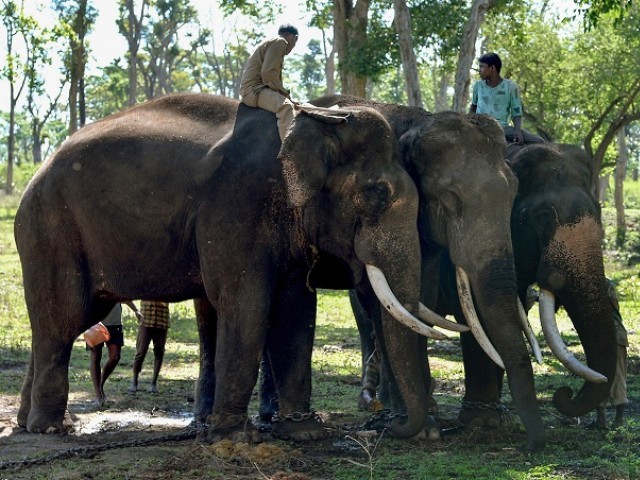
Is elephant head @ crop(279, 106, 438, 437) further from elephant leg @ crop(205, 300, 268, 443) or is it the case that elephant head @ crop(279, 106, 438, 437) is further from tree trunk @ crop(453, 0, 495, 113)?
tree trunk @ crop(453, 0, 495, 113)

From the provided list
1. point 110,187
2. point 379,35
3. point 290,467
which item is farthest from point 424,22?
point 290,467

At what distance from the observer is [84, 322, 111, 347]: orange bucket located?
10.0 meters

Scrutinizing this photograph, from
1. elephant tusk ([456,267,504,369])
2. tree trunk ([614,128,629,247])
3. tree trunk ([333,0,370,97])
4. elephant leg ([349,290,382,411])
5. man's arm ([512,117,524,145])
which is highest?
tree trunk ([333,0,370,97])

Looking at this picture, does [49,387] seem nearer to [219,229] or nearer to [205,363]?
[205,363]

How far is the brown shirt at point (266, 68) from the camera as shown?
336 inches

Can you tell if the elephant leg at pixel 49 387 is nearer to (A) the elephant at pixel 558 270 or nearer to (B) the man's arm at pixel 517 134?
(A) the elephant at pixel 558 270

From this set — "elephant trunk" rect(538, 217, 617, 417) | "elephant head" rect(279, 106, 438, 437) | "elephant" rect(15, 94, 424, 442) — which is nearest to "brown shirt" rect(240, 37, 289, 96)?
"elephant" rect(15, 94, 424, 442)

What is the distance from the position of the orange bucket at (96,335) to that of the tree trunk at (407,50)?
8372 millimetres

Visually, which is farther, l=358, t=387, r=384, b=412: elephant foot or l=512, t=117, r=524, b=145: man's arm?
l=358, t=387, r=384, b=412: elephant foot

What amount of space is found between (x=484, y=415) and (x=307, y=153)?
2.35 metres

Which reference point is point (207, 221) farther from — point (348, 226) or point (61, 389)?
point (61, 389)

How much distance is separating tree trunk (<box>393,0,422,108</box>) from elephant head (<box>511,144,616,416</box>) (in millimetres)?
8947

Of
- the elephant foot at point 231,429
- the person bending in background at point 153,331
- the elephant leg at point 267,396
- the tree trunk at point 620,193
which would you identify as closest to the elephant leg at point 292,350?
the elephant foot at point 231,429

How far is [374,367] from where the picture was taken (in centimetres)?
1018
